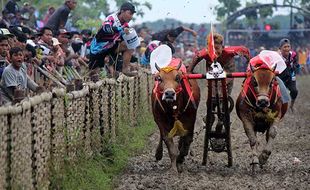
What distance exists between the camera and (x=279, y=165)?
1066cm

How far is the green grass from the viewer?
846cm

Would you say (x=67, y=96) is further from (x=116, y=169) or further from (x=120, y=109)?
(x=120, y=109)

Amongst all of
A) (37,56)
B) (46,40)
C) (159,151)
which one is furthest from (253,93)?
(46,40)

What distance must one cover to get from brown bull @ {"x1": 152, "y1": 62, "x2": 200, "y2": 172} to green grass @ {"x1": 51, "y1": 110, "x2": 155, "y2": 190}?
863mm

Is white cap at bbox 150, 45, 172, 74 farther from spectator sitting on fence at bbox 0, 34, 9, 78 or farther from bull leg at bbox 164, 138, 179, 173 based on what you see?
spectator sitting on fence at bbox 0, 34, 9, 78

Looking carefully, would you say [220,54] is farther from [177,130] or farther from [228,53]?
[177,130]

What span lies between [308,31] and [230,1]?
14.6 ft

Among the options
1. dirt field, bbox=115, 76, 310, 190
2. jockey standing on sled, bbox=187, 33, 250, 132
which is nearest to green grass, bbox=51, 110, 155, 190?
dirt field, bbox=115, 76, 310, 190

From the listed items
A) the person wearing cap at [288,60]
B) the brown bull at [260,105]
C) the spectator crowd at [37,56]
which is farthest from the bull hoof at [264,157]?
the person wearing cap at [288,60]

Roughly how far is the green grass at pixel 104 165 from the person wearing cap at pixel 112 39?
1.22 metres

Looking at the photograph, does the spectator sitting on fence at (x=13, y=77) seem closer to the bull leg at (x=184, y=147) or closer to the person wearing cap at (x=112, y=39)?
the bull leg at (x=184, y=147)

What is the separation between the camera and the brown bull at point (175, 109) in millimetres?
9820

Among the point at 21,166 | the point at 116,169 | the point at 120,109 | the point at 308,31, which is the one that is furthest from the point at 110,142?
the point at 308,31

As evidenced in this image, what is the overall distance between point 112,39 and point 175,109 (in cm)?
284
